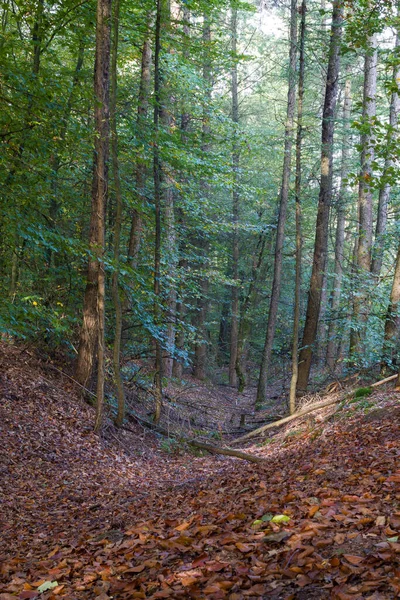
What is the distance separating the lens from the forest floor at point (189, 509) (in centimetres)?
344

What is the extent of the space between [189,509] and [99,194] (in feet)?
19.7

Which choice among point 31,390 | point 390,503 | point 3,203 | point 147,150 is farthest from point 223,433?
point 390,503

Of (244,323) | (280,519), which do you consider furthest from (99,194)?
(244,323)

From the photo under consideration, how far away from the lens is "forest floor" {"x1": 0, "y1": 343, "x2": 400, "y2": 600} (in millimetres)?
3436

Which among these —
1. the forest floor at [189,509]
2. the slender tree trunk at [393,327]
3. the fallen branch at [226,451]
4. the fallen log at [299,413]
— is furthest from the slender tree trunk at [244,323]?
the forest floor at [189,509]

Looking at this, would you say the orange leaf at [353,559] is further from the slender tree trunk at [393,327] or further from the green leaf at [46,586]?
the slender tree trunk at [393,327]

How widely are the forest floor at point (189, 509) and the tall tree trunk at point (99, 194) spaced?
132 cm

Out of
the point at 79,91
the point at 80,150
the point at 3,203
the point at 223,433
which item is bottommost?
the point at 223,433

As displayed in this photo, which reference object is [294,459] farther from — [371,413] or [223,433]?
[223,433]

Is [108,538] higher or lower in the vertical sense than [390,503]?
lower

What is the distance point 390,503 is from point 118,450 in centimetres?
665

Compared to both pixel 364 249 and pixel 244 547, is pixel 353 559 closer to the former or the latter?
pixel 244 547

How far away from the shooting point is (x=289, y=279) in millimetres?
29156

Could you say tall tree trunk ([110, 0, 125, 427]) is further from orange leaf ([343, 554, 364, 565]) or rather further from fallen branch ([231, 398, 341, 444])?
orange leaf ([343, 554, 364, 565])
